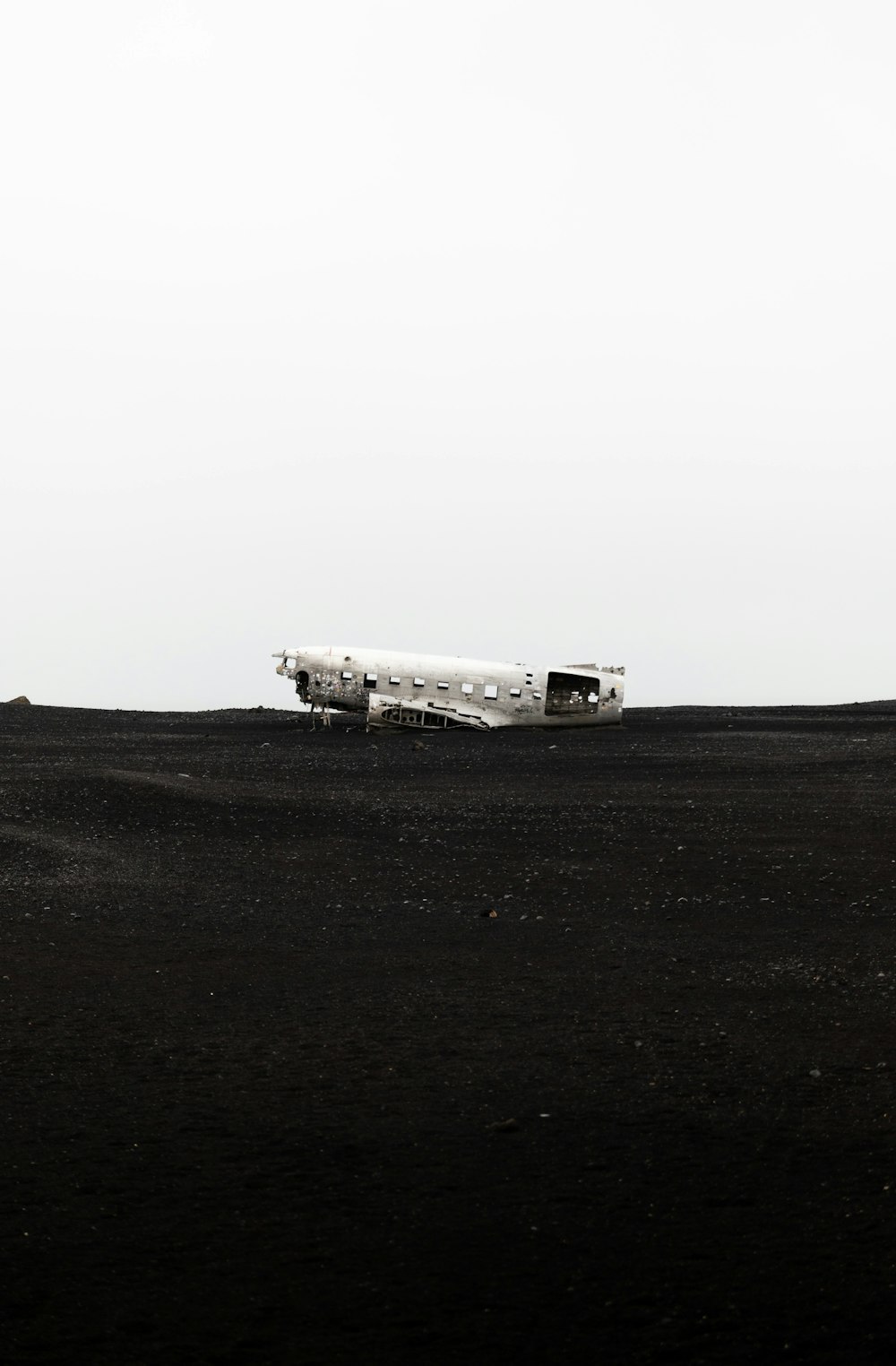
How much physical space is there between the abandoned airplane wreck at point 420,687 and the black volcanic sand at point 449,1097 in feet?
90.3

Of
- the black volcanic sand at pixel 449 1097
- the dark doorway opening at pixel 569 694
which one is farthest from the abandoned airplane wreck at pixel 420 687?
the black volcanic sand at pixel 449 1097

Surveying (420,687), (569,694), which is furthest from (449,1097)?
(569,694)

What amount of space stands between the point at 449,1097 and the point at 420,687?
39941mm

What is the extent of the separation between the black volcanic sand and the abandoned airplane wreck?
90.3 feet

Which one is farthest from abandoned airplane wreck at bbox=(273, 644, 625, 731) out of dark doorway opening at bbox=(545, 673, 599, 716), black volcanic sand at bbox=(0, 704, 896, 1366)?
black volcanic sand at bbox=(0, 704, 896, 1366)

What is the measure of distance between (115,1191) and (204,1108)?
139 cm

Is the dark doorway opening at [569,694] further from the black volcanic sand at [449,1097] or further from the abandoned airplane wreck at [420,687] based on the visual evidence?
the black volcanic sand at [449,1097]

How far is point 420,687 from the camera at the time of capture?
160 feet

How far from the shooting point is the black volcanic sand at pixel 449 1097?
5992 millimetres

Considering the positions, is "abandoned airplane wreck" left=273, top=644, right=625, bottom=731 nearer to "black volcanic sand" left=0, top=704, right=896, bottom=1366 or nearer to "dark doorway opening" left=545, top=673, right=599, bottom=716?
"dark doorway opening" left=545, top=673, right=599, bottom=716

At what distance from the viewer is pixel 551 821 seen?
74.8ft

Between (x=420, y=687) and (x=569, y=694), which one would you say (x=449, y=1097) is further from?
(x=569, y=694)

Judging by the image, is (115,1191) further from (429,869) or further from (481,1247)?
(429,869)

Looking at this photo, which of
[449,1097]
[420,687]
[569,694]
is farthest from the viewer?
[569,694]
